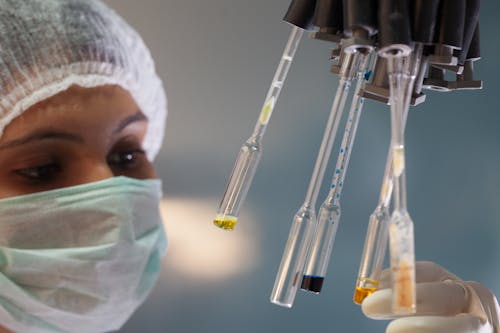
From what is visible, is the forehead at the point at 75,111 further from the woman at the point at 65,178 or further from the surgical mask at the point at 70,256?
the surgical mask at the point at 70,256

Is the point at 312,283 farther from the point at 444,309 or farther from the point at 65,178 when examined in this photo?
the point at 65,178

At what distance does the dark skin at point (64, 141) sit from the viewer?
4.78 feet

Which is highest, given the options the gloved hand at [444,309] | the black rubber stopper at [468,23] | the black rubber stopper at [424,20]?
the black rubber stopper at [468,23]

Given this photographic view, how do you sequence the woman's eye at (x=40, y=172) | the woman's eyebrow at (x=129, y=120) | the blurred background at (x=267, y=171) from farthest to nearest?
the blurred background at (x=267, y=171), the woman's eyebrow at (x=129, y=120), the woman's eye at (x=40, y=172)

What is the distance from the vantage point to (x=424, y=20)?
0.90 m

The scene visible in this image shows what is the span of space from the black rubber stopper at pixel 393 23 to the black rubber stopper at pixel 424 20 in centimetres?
4

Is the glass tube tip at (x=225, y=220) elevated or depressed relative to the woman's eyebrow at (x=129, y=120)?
depressed

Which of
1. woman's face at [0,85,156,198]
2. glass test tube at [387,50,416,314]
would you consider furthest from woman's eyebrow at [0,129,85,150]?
glass test tube at [387,50,416,314]

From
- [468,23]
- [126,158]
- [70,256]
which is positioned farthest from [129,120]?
[468,23]

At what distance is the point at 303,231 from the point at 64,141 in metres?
0.69

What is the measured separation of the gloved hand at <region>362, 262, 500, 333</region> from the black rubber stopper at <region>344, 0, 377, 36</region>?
0.69 metres

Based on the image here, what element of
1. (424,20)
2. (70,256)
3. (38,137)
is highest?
(424,20)

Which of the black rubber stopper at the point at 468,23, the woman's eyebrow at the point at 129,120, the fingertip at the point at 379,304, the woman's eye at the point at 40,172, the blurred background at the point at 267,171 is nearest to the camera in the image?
the black rubber stopper at the point at 468,23

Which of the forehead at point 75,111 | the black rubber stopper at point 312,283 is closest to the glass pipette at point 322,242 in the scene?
the black rubber stopper at point 312,283
